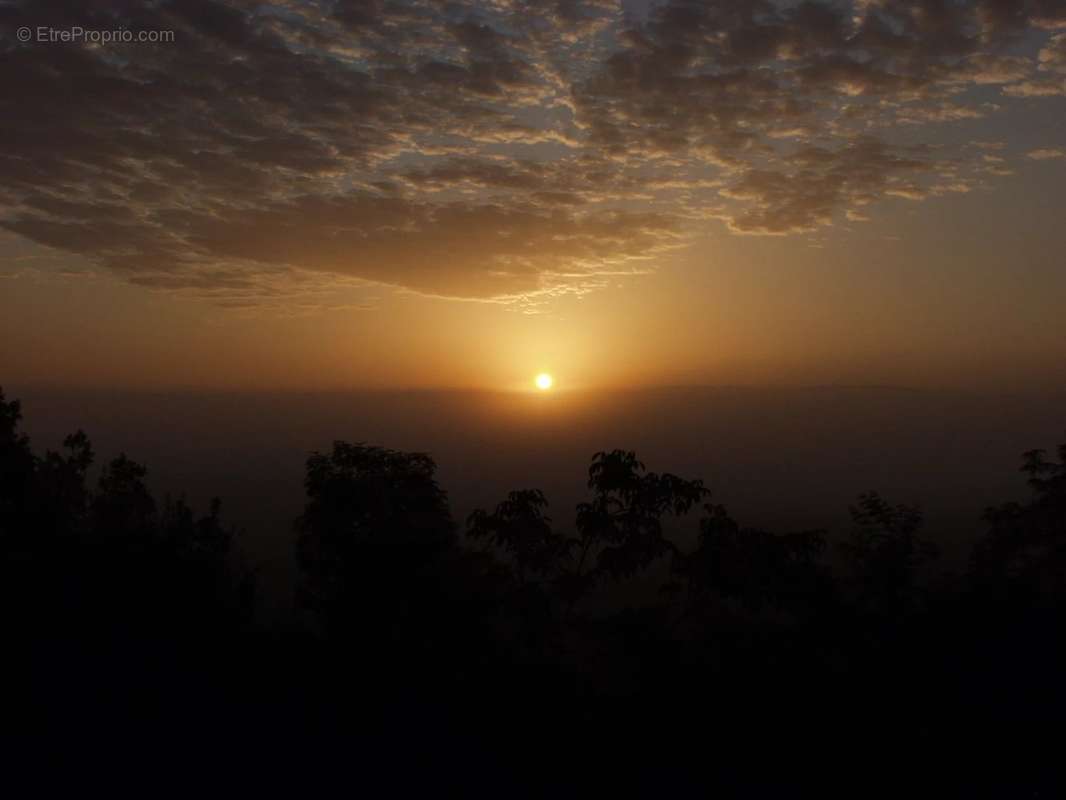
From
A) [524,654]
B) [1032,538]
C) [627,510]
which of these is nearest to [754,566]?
[627,510]

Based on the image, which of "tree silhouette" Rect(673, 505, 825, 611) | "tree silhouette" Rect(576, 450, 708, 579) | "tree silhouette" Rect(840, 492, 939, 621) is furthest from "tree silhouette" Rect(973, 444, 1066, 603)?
"tree silhouette" Rect(576, 450, 708, 579)

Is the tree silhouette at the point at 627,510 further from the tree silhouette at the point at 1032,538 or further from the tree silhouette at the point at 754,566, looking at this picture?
the tree silhouette at the point at 1032,538

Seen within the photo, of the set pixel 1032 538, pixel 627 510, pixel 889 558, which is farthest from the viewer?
pixel 1032 538

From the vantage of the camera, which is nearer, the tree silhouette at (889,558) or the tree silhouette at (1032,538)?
the tree silhouette at (889,558)

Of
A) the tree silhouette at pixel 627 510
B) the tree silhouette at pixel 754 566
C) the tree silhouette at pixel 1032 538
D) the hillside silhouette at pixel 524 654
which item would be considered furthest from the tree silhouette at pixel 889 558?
the tree silhouette at pixel 627 510

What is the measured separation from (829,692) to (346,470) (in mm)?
11154

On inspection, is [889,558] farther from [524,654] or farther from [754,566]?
[524,654]

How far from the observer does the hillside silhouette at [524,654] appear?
1243 cm

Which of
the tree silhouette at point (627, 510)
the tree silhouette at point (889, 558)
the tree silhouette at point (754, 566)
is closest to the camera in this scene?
the tree silhouette at point (627, 510)

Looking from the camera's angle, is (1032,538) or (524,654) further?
(1032,538)

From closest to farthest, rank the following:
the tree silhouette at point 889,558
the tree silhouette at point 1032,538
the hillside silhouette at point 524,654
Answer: the hillside silhouette at point 524,654 → the tree silhouette at point 889,558 → the tree silhouette at point 1032,538

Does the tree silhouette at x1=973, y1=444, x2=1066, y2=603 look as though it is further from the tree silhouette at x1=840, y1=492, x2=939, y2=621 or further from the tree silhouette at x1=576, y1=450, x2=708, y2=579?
the tree silhouette at x1=576, y1=450, x2=708, y2=579

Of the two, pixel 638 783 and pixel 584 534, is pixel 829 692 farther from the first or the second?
pixel 584 534

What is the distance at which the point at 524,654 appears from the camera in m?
16.2
